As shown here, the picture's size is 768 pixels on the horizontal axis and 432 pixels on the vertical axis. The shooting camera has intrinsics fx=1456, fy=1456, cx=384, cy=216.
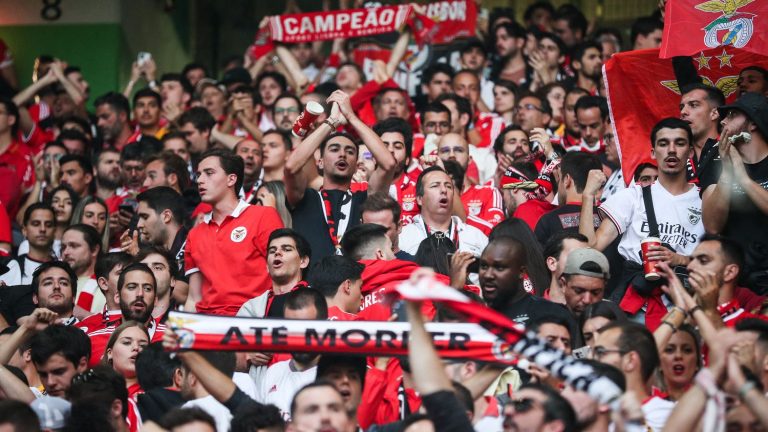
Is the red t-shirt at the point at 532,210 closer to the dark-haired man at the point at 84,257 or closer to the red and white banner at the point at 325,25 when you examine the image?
the dark-haired man at the point at 84,257

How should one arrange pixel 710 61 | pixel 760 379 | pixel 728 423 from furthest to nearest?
pixel 710 61 → pixel 760 379 → pixel 728 423

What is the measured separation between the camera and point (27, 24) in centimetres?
1811

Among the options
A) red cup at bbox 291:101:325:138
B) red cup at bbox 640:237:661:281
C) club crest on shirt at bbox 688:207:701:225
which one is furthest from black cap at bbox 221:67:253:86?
red cup at bbox 640:237:661:281

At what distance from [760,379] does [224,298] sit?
13.9 feet

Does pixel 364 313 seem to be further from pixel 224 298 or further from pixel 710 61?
pixel 710 61

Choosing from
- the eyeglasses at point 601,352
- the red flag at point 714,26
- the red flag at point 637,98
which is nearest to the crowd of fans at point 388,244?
the eyeglasses at point 601,352

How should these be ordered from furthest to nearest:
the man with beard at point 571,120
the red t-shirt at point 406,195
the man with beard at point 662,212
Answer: the man with beard at point 571,120, the red t-shirt at point 406,195, the man with beard at point 662,212

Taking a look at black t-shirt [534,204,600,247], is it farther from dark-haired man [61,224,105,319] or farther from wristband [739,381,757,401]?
wristband [739,381,757,401]

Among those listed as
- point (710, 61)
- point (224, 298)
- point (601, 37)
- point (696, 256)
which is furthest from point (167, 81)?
point (696, 256)

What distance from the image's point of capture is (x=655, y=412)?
7.55m

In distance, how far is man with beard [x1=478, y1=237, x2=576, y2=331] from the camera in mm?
8992

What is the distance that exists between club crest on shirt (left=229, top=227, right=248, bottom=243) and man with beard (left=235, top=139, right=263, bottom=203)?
2.08 metres

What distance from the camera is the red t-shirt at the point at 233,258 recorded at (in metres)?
10.5

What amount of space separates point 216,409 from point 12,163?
6.90m
